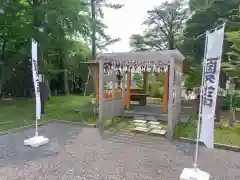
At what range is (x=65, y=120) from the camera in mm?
8383

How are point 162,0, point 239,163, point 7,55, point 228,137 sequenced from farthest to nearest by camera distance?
point 162,0 < point 7,55 < point 228,137 < point 239,163

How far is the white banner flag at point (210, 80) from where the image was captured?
362 centimetres

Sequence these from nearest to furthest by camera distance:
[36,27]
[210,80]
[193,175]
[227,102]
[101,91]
Result: [210,80], [193,175], [101,91], [36,27], [227,102]

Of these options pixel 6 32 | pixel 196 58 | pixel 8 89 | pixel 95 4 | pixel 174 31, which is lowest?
pixel 8 89

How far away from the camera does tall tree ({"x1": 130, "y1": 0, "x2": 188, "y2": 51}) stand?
58.1 ft

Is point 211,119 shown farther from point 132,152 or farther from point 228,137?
point 228,137

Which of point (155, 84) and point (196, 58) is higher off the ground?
point (196, 58)

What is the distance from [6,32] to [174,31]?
40.5 feet

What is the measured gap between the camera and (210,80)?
3.70 metres

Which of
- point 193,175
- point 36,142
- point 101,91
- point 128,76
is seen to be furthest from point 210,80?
point 128,76

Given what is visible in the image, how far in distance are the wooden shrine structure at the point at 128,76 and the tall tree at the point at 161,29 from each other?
960 cm

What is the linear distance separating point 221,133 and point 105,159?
3.90 metres

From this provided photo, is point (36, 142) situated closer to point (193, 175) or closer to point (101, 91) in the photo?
point (101, 91)

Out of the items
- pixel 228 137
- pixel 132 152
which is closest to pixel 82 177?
pixel 132 152
